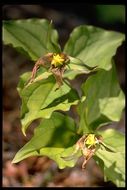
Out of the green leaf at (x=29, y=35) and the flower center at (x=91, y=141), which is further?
the green leaf at (x=29, y=35)

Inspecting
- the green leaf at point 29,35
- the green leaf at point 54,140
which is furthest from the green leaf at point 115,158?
the green leaf at point 29,35

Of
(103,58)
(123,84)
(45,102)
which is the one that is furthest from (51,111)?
(123,84)

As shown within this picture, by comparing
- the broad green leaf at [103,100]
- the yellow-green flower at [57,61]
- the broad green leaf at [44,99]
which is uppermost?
the yellow-green flower at [57,61]

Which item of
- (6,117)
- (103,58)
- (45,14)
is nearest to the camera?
(103,58)

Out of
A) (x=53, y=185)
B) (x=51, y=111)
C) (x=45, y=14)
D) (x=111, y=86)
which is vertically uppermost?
(x=51, y=111)

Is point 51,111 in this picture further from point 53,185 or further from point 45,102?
point 53,185

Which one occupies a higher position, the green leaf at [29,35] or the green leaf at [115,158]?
the green leaf at [29,35]

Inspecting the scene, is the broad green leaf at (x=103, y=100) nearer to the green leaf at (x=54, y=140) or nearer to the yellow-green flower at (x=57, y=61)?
the green leaf at (x=54, y=140)

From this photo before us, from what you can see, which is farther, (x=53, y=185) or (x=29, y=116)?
(x=53, y=185)

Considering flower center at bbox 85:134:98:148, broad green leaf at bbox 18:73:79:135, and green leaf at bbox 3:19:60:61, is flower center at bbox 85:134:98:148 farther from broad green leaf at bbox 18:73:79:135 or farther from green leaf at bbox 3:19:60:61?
green leaf at bbox 3:19:60:61
